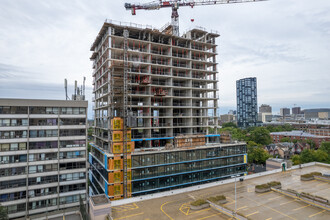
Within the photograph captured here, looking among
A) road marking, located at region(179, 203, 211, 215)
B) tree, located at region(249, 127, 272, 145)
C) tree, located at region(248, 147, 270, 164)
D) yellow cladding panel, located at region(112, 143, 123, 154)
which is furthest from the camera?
tree, located at region(249, 127, 272, 145)

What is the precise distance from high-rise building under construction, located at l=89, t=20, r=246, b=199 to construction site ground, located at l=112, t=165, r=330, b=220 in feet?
42.0

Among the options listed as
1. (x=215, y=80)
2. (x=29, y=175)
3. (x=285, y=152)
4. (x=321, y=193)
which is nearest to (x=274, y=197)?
(x=321, y=193)

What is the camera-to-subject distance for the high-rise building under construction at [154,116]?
159 ft

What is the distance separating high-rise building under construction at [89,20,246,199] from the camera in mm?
48562

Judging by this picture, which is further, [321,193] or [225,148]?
[225,148]

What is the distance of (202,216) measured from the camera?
30.4 m

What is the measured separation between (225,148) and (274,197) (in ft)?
81.0

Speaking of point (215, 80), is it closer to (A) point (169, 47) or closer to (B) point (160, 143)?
(A) point (169, 47)

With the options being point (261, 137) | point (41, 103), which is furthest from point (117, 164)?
point (261, 137)

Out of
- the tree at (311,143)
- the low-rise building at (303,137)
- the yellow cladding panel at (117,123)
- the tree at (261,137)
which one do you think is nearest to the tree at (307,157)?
the tree at (261,137)

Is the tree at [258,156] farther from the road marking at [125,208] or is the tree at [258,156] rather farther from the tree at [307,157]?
the road marking at [125,208]

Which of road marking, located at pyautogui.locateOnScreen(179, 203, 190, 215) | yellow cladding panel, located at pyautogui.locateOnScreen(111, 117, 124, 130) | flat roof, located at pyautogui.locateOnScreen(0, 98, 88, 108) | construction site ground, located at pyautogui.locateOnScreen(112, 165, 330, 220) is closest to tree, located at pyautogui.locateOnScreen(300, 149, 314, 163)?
construction site ground, located at pyautogui.locateOnScreen(112, 165, 330, 220)

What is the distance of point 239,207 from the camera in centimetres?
3328

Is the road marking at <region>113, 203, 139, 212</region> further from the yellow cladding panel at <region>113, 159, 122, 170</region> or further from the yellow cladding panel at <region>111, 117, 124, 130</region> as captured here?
the yellow cladding panel at <region>111, 117, 124, 130</region>
